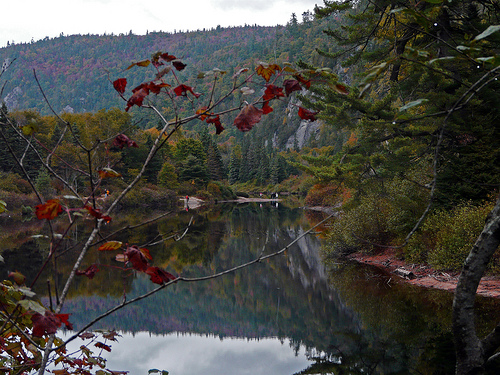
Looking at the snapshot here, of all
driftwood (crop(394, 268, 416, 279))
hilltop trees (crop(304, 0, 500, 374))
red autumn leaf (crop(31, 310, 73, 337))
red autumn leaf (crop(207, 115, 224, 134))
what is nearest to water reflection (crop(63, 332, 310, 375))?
driftwood (crop(394, 268, 416, 279))

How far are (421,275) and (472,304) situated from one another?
390 inches

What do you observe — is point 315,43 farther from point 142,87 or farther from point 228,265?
point 142,87

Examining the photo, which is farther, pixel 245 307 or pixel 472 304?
pixel 245 307

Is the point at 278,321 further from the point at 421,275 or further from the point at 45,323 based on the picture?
the point at 45,323

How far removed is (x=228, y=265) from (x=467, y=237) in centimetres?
750

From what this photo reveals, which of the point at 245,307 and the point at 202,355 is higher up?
the point at 202,355

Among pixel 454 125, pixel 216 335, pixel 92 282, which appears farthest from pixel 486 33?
pixel 92 282

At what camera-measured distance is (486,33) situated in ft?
3.93

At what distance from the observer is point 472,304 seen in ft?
6.31

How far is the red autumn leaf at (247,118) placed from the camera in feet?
5.91

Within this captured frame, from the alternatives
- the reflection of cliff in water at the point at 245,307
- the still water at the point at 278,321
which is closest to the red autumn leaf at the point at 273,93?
the still water at the point at 278,321

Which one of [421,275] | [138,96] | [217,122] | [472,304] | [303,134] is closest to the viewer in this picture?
[138,96]

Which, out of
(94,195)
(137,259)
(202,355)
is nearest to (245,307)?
(202,355)

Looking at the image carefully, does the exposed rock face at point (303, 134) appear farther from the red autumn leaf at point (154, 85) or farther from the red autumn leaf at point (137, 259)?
the red autumn leaf at point (137, 259)
